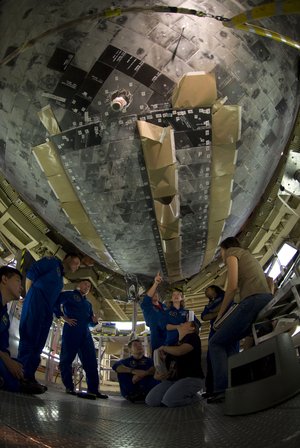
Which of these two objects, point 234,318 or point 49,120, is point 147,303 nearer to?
point 234,318

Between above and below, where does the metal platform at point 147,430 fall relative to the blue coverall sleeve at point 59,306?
below

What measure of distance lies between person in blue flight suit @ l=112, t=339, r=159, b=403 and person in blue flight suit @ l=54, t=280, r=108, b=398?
40 cm

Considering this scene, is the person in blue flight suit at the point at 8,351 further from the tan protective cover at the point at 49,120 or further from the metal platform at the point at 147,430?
the tan protective cover at the point at 49,120

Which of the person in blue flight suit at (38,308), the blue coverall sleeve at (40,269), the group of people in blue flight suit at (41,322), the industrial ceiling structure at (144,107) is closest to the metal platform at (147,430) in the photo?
the group of people in blue flight suit at (41,322)

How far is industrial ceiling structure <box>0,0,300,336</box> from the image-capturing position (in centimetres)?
343

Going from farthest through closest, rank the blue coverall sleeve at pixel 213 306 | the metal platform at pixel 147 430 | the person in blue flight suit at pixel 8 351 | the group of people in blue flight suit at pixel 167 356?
1. the blue coverall sleeve at pixel 213 306
2. the group of people in blue flight suit at pixel 167 356
3. the person in blue flight suit at pixel 8 351
4. the metal platform at pixel 147 430

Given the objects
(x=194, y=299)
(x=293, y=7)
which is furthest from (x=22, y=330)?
(x=194, y=299)

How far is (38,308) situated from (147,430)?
1907 mm

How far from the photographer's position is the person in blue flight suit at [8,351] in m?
2.65

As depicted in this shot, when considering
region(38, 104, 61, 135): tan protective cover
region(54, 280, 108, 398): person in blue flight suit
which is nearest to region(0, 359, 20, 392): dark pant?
region(54, 280, 108, 398): person in blue flight suit

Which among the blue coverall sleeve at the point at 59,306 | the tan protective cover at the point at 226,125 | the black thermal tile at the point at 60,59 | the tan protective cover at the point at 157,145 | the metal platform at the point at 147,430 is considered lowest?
the metal platform at the point at 147,430

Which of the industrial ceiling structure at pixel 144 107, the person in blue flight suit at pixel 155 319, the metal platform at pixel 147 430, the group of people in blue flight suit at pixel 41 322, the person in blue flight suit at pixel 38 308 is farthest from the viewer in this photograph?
the person in blue flight suit at pixel 155 319

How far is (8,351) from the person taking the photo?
283 centimetres

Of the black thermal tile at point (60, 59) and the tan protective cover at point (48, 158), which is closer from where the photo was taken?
the black thermal tile at point (60, 59)
